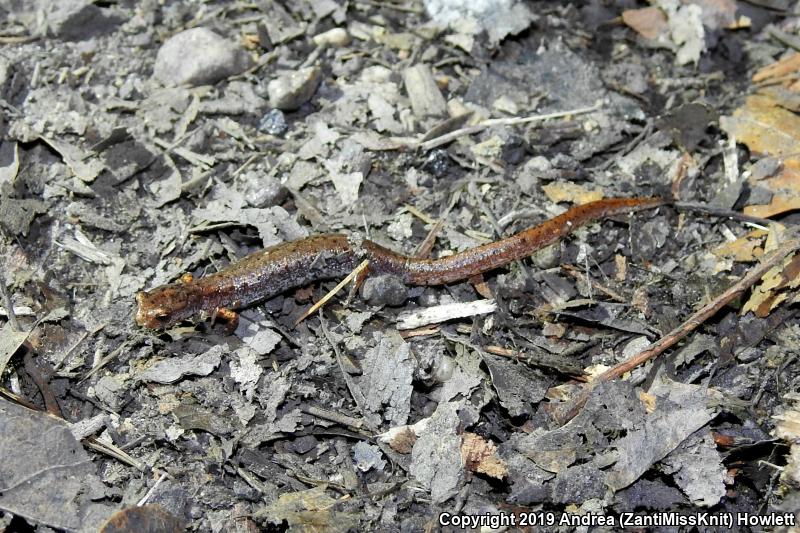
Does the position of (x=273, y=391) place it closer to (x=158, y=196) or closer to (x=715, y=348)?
(x=158, y=196)

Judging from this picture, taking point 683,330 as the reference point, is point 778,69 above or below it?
above

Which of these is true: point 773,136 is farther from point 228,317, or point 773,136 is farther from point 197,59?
point 197,59

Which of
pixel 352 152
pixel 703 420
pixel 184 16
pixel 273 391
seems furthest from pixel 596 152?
pixel 184 16

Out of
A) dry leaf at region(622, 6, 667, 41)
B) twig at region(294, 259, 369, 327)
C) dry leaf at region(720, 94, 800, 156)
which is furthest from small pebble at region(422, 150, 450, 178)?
dry leaf at region(622, 6, 667, 41)

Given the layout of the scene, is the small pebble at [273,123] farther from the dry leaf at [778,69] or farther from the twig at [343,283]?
the dry leaf at [778,69]

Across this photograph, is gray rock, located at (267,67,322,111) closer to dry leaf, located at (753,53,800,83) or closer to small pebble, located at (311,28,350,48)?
small pebble, located at (311,28,350,48)

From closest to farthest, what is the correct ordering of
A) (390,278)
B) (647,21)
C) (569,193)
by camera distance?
(390,278) → (569,193) → (647,21)

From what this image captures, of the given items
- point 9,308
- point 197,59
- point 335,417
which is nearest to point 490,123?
point 197,59
